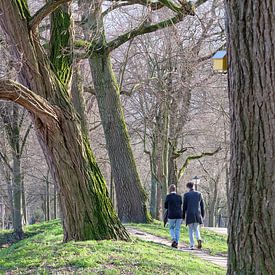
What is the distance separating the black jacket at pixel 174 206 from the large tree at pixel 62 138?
3387 mm

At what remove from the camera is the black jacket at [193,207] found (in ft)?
43.5

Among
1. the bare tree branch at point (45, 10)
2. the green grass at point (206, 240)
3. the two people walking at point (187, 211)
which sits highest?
the bare tree branch at point (45, 10)

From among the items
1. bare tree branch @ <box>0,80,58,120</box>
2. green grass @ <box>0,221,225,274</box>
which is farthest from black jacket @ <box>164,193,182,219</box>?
bare tree branch @ <box>0,80,58,120</box>

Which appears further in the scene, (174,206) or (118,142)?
(118,142)

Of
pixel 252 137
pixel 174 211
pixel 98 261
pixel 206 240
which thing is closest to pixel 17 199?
pixel 206 240

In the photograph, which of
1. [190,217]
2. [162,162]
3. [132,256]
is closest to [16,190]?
[162,162]

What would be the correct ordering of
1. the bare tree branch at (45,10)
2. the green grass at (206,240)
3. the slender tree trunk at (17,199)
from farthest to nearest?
the slender tree trunk at (17,199), the green grass at (206,240), the bare tree branch at (45,10)

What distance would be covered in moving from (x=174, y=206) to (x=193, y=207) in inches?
19.7

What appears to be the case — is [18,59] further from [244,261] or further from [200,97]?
[200,97]

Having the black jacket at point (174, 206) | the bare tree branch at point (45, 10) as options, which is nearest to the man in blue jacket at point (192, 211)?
the black jacket at point (174, 206)

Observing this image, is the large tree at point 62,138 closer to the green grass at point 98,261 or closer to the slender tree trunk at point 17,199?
the green grass at point 98,261

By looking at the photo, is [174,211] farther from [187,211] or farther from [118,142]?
[118,142]

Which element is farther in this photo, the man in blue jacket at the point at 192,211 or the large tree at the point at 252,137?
the man in blue jacket at the point at 192,211

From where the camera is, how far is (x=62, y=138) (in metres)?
9.63
